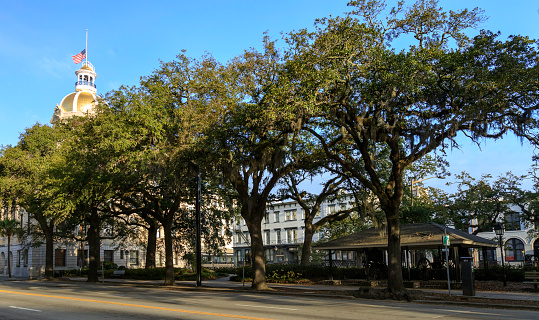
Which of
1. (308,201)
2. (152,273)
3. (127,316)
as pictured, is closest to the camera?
(127,316)

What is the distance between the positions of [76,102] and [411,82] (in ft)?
215

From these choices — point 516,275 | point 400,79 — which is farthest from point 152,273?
point 400,79

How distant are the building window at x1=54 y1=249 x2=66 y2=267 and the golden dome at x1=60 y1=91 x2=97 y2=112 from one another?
69.4ft

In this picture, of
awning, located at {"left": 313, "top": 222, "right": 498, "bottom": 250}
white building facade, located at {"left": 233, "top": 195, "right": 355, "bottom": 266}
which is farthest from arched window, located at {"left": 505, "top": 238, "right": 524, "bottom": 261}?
awning, located at {"left": 313, "top": 222, "right": 498, "bottom": 250}

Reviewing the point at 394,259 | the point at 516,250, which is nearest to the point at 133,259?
the point at 394,259

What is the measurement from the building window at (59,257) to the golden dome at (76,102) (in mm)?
21147

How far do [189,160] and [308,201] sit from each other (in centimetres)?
1653

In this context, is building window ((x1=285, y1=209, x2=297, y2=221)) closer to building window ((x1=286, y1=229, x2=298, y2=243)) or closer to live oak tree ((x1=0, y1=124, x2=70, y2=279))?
building window ((x1=286, y1=229, x2=298, y2=243))

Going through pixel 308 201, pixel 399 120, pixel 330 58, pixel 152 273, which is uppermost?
pixel 330 58

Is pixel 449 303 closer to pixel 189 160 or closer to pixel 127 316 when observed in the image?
pixel 127 316

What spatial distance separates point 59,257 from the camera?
217 feet

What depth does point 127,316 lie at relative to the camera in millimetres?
13594

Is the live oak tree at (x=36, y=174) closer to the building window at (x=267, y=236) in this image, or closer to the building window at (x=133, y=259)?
the building window at (x=133, y=259)

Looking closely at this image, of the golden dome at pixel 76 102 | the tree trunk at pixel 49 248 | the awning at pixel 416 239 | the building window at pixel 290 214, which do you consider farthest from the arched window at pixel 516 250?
the golden dome at pixel 76 102
